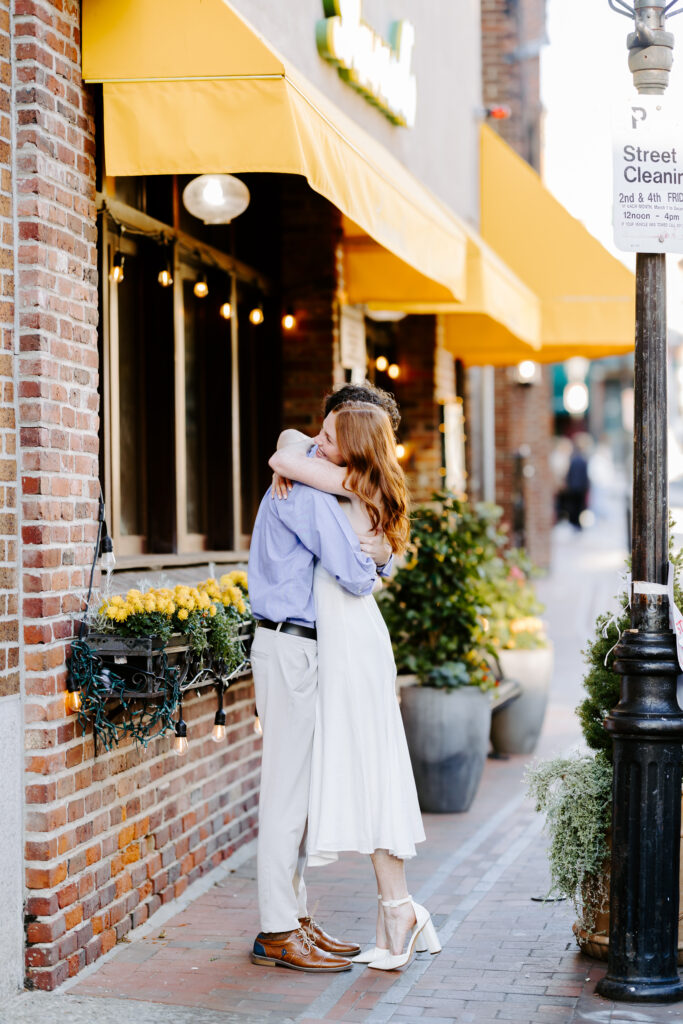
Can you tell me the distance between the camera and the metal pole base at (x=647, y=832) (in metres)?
4.66

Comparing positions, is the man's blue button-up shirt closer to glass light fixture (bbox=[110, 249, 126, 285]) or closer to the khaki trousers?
the khaki trousers

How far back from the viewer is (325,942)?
520 cm

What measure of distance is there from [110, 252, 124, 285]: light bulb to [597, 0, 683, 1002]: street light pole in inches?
94.3

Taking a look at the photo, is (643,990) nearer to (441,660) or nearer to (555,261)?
(441,660)

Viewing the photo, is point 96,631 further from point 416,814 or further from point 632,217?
point 632,217

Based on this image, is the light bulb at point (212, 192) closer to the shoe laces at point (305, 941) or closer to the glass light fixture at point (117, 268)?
the glass light fixture at point (117, 268)

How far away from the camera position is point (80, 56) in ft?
16.7

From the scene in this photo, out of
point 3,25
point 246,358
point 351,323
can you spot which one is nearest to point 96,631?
point 3,25

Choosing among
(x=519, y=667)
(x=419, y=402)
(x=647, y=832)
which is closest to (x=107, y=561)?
(x=647, y=832)

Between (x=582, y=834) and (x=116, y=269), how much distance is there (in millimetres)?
3109

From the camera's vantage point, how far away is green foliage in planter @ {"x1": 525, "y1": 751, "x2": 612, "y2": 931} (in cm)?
508

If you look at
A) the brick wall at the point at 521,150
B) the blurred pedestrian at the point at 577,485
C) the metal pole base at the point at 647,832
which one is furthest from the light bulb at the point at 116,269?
the blurred pedestrian at the point at 577,485

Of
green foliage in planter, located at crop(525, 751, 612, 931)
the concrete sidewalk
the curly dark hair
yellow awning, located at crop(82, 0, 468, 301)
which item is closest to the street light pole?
the concrete sidewalk

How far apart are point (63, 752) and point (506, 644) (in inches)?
214
